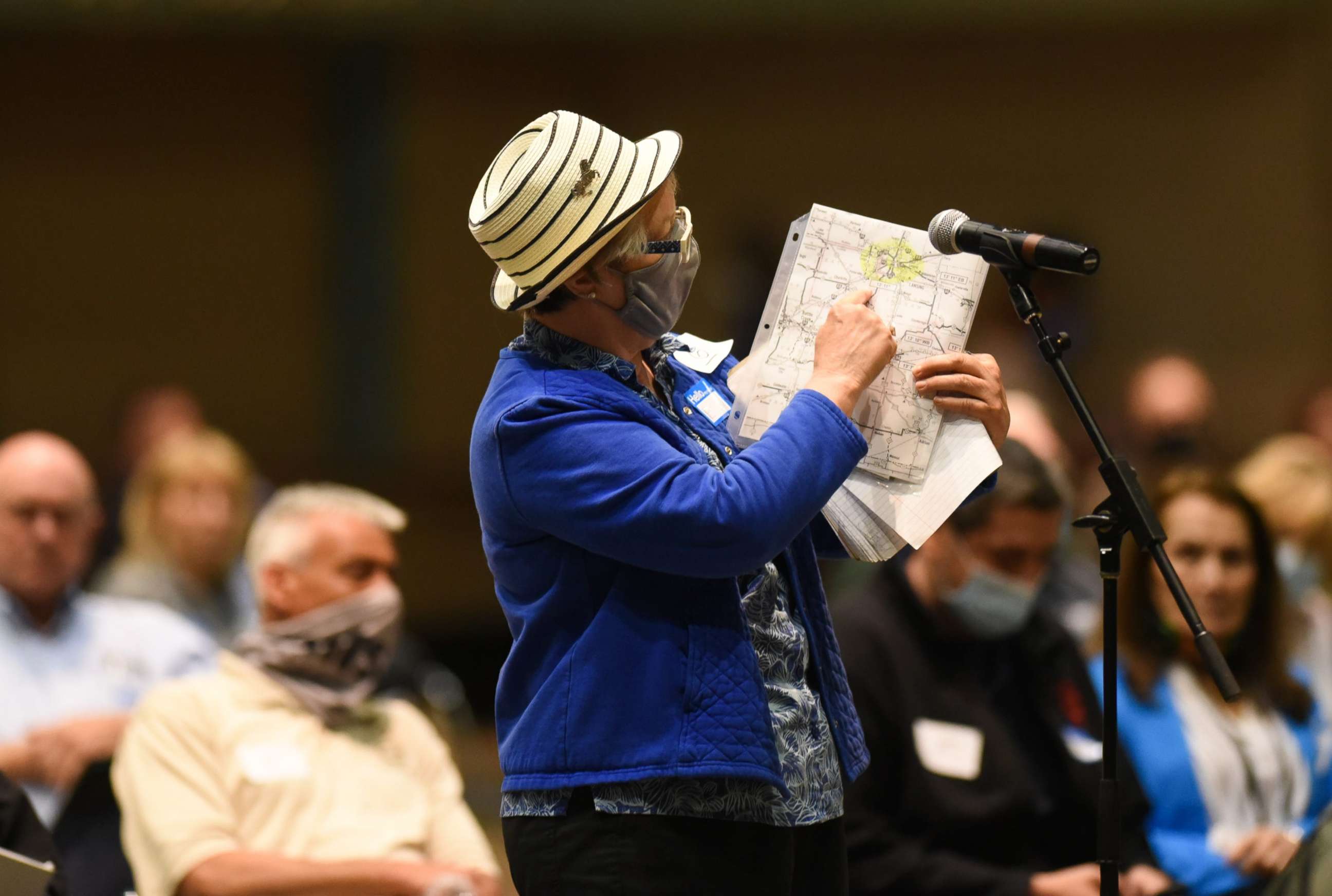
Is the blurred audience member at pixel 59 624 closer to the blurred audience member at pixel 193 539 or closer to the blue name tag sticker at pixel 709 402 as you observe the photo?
the blurred audience member at pixel 193 539

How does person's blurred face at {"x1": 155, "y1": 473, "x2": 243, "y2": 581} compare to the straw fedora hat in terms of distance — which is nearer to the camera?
the straw fedora hat

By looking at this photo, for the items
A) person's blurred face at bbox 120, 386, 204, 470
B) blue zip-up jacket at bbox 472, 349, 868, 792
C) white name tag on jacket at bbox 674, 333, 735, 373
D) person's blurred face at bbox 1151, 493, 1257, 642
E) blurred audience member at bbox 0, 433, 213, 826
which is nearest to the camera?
blue zip-up jacket at bbox 472, 349, 868, 792

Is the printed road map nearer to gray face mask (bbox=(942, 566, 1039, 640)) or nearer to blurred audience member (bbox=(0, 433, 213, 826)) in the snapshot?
gray face mask (bbox=(942, 566, 1039, 640))

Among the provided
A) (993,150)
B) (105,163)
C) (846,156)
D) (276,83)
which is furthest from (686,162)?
(105,163)

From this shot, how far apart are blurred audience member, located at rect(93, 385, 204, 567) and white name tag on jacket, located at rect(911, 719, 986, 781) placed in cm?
432

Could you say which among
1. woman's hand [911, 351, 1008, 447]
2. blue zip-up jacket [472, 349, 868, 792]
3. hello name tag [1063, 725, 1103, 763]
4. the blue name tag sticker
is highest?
woman's hand [911, 351, 1008, 447]

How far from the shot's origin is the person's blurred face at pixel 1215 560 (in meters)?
3.52

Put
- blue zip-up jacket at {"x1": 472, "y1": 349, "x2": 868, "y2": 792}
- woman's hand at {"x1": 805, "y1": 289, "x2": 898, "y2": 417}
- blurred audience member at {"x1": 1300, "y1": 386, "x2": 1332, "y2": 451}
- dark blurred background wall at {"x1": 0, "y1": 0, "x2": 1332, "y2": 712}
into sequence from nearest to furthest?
blue zip-up jacket at {"x1": 472, "y1": 349, "x2": 868, "y2": 792} → woman's hand at {"x1": 805, "y1": 289, "x2": 898, "y2": 417} → blurred audience member at {"x1": 1300, "y1": 386, "x2": 1332, "y2": 451} → dark blurred background wall at {"x1": 0, "y1": 0, "x2": 1332, "y2": 712}

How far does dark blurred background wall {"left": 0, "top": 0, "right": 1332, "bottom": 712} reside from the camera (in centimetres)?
931

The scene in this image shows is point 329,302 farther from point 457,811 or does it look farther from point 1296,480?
point 457,811

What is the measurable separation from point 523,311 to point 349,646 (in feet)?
4.74

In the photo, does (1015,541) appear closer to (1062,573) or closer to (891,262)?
(891,262)

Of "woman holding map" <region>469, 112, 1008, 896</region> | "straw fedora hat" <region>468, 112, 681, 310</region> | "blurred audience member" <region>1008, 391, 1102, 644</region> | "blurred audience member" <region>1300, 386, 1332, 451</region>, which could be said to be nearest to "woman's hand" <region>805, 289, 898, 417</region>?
"woman holding map" <region>469, 112, 1008, 896</region>

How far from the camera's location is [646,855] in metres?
1.88
